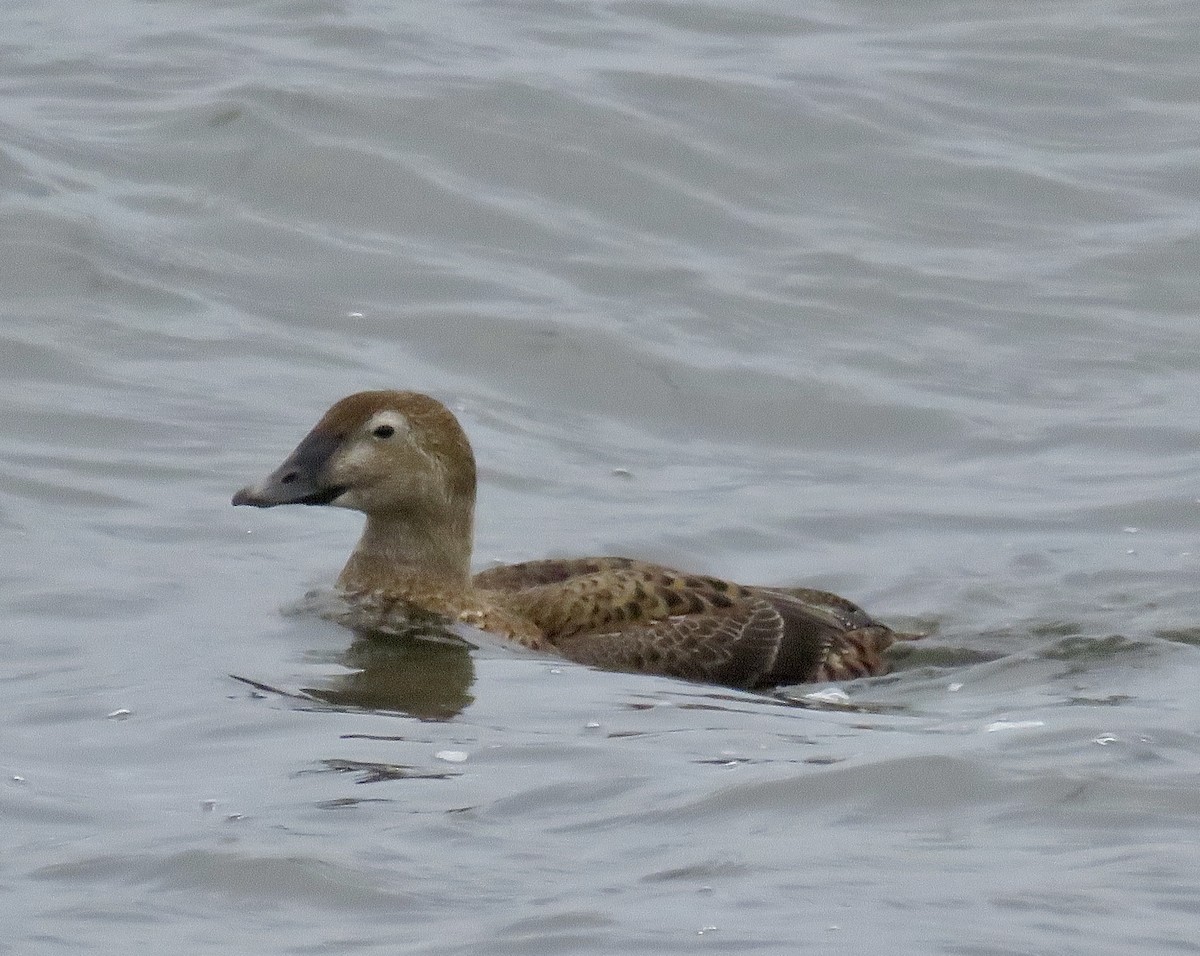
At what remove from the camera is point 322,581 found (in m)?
11.0

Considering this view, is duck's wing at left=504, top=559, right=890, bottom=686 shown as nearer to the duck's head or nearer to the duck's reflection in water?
the duck's reflection in water

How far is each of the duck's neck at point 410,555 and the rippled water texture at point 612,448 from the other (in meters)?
0.38

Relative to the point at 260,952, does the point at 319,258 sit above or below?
above

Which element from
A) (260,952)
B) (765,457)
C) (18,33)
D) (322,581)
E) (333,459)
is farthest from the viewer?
(18,33)

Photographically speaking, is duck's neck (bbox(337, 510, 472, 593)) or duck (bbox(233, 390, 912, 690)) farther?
duck's neck (bbox(337, 510, 472, 593))

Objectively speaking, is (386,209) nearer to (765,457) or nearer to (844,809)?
(765,457)

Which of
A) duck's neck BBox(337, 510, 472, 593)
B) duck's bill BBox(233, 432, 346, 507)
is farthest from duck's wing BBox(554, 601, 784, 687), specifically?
duck's bill BBox(233, 432, 346, 507)

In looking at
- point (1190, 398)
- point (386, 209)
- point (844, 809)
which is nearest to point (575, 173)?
point (386, 209)

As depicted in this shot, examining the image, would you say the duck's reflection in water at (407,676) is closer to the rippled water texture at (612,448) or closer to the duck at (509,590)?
the rippled water texture at (612,448)

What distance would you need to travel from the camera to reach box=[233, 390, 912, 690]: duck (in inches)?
384

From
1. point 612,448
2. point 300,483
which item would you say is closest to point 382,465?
point 300,483

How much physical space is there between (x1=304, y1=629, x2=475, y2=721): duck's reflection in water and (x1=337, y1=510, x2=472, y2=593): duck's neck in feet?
0.89

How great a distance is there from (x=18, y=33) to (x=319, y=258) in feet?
16.0

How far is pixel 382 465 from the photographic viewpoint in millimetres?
9992
